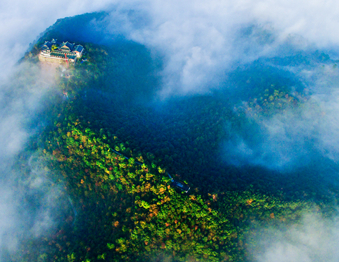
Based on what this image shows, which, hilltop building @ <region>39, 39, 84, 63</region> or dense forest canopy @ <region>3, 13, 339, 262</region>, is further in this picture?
hilltop building @ <region>39, 39, 84, 63</region>

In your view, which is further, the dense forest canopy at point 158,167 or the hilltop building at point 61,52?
the hilltop building at point 61,52

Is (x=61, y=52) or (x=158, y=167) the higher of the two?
(x=61, y=52)

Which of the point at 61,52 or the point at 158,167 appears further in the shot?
the point at 61,52

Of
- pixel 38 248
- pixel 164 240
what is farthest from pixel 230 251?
pixel 38 248

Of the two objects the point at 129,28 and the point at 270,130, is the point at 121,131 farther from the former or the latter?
the point at 129,28
